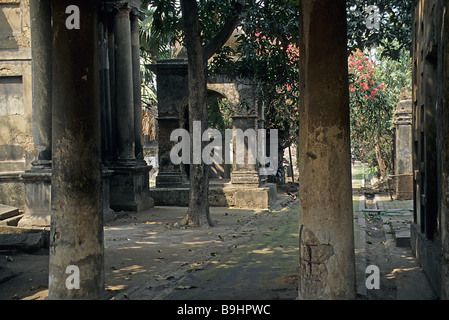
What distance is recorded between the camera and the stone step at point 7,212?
10133mm

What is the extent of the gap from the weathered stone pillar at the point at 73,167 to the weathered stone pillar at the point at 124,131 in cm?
859

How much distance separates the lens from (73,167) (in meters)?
4.88

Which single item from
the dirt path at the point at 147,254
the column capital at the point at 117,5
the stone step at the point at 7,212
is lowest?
the dirt path at the point at 147,254

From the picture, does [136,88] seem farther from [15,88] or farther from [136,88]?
[15,88]

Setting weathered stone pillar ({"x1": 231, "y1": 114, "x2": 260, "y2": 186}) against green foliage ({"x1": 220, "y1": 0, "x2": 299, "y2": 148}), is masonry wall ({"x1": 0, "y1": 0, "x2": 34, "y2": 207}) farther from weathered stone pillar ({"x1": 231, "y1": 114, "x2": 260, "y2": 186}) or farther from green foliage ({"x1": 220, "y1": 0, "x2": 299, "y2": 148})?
weathered stone pillar ({"x1": 231, "y1": 114, "x2": 260, "y2": 186})

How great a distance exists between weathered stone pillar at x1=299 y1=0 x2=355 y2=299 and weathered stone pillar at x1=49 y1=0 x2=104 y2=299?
2.11m

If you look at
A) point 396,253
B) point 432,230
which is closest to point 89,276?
point 432,230

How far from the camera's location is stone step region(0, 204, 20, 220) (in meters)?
10.1

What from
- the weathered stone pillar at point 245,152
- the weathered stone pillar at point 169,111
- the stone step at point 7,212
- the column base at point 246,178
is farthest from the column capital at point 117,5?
the stone step at point 7,212

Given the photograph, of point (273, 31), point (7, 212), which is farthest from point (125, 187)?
point (273, 31)

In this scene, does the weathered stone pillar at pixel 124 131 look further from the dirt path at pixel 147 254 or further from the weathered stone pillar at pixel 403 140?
the weathered stone pillar at pixel 403 140

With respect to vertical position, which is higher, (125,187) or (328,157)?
(328,157)

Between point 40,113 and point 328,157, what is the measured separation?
767 centimetres

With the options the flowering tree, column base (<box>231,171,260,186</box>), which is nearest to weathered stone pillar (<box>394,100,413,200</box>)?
the flowering tree
